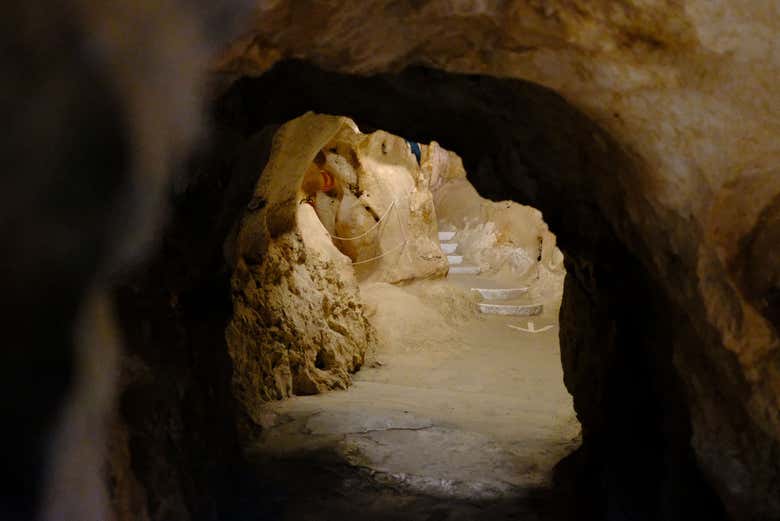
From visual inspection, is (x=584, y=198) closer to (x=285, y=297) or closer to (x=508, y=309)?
(x=285, y=297)

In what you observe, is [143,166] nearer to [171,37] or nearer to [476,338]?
[171,37]

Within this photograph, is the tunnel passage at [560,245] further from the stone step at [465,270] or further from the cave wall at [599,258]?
the stone step at [465,270]

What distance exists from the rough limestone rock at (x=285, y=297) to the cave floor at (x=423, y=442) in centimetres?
27

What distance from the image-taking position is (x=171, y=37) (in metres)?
1.88

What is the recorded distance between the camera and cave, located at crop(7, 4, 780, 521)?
1.74 m

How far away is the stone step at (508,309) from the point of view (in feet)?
34.9

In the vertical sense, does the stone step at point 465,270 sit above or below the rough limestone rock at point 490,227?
below

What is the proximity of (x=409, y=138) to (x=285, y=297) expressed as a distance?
3090mm

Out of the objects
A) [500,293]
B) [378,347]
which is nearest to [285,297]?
[378,347]

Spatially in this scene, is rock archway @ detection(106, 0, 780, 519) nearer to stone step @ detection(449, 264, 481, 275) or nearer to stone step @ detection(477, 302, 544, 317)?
stone step @ detection(477, 302, 544, 317)

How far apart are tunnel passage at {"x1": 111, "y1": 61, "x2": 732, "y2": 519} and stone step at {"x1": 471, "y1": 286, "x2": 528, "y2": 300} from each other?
26.0 feet

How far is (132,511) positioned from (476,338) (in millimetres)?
7691

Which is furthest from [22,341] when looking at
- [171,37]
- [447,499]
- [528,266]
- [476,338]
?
[528,266]

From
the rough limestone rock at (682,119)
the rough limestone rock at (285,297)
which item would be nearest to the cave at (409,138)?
the rough limestone rock at (682,119)
